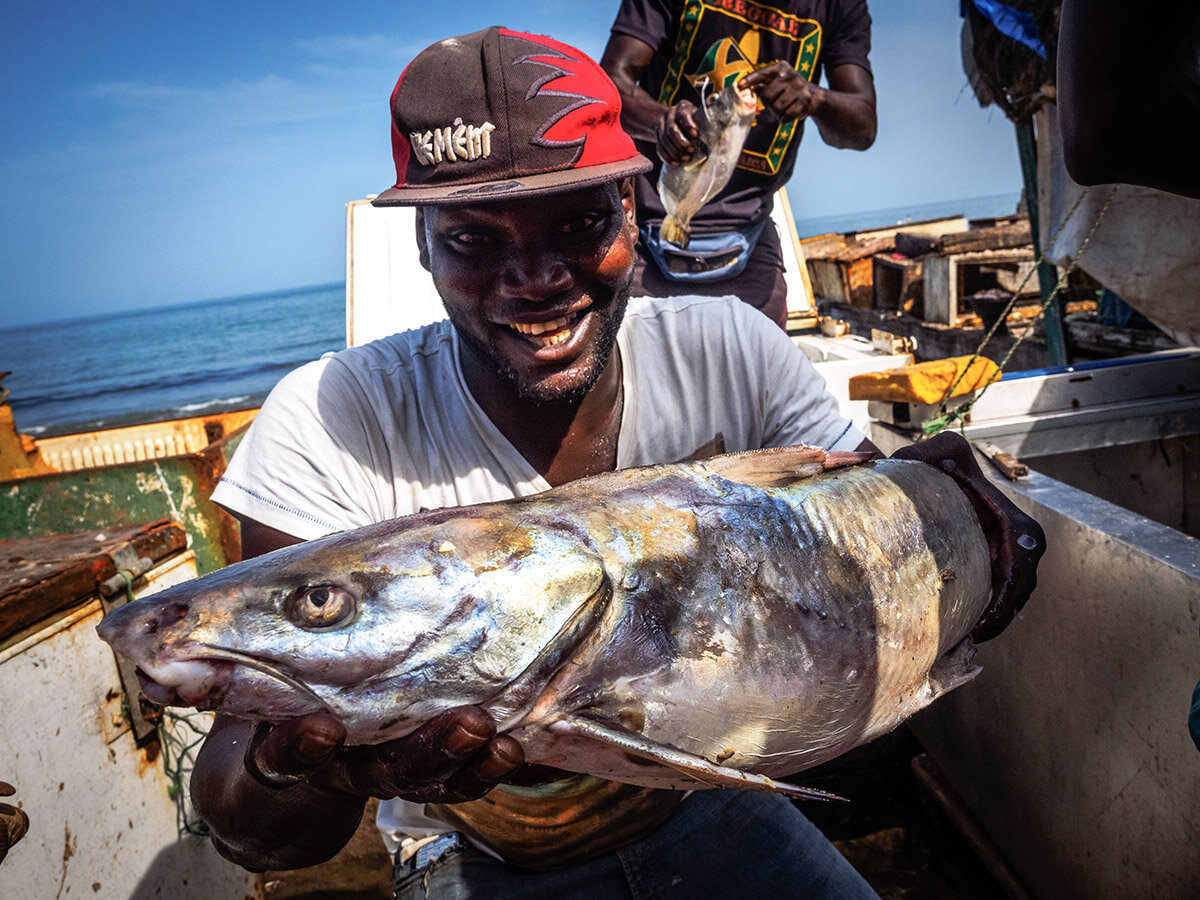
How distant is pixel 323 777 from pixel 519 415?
1.12 meters

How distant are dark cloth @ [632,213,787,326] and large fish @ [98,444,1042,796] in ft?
7.89

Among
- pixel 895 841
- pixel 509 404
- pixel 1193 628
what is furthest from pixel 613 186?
pixel 895 841

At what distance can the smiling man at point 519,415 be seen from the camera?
1882mm

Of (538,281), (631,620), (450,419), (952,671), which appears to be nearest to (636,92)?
(538,281)

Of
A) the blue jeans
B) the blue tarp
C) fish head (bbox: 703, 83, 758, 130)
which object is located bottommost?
the blue jeans

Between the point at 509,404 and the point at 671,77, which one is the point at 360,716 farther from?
the point at 671,77

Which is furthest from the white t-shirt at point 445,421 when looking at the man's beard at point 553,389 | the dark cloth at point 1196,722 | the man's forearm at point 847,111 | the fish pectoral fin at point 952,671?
the man's forearm at point 847,111

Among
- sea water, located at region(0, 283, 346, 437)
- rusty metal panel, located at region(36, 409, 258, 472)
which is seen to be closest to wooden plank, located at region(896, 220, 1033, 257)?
rusty metal panel, located at region(36, 409, 258, 472)

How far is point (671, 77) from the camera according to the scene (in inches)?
156

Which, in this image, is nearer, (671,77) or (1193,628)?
(1193,628)

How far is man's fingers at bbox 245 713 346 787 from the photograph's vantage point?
1.13 meters

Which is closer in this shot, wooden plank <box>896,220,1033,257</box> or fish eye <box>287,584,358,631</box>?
fish eye <box>287,584,358,631</box>

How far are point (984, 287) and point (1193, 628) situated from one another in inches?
394

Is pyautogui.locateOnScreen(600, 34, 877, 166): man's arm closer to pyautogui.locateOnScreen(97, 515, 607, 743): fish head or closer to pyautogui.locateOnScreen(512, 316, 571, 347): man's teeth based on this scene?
pyautogui.locateOnScreen(512, 316, 571, 347): man's teeth
